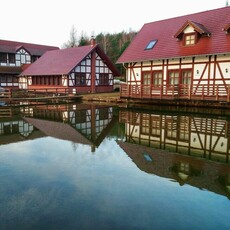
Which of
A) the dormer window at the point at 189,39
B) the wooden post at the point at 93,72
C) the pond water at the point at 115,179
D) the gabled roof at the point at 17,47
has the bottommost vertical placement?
the pond water at the point at 115,179

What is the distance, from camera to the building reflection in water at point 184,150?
6.02 m

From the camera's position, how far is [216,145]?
870cm

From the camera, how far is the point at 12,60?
4041 cm

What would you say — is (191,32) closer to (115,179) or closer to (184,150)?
(184,150)

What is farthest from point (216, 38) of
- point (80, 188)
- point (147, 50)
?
point (80, 188)

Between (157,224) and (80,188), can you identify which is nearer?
(157,224)

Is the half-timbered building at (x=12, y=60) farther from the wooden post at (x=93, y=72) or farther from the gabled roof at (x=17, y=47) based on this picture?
the wooden post at (x=93, y=72)

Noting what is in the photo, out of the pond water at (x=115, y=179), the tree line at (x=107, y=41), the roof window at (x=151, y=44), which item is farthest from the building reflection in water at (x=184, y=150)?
the tree line at (x=107, y=41)

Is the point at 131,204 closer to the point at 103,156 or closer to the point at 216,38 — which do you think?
the point at 103,156

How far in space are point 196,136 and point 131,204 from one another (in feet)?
19.5

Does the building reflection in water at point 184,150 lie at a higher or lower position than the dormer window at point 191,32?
lower

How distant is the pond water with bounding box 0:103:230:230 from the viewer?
4.27 m

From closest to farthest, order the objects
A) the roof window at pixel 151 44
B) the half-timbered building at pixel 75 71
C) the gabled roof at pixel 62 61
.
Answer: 1. the roof window at pixel 151 44
2. the gabled roof at pixel 62 61
3. the half-timbered building at pixel 75 71

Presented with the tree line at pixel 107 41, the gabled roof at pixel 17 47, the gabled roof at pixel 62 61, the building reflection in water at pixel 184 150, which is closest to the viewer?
the building reflection in water at pixel 184 150
